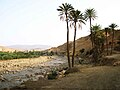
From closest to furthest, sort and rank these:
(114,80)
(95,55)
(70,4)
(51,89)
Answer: (51,89)
(114,80)
(70,4)
(95,55)

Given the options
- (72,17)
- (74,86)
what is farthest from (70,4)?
(74,86)

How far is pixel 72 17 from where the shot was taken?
160 feet

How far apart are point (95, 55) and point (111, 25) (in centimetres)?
2187

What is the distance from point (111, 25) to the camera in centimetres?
8106

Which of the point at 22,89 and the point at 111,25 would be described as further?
the point at 111,25

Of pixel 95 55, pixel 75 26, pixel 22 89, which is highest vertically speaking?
pixel 75 26

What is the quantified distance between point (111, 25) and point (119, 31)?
78.4 m

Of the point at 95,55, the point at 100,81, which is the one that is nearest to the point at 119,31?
the point at 95,55

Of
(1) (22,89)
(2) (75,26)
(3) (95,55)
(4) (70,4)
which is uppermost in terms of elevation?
(4) (70,4)

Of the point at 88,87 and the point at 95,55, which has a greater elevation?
the point at 95,55

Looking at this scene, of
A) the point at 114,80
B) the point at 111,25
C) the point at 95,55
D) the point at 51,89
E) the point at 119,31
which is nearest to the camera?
the point at 51,89

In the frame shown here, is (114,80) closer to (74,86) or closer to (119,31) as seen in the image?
(74,86)

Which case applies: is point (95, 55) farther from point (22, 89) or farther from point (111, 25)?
point (22, 89)

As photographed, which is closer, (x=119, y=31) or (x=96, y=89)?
(x=96, y=89)
